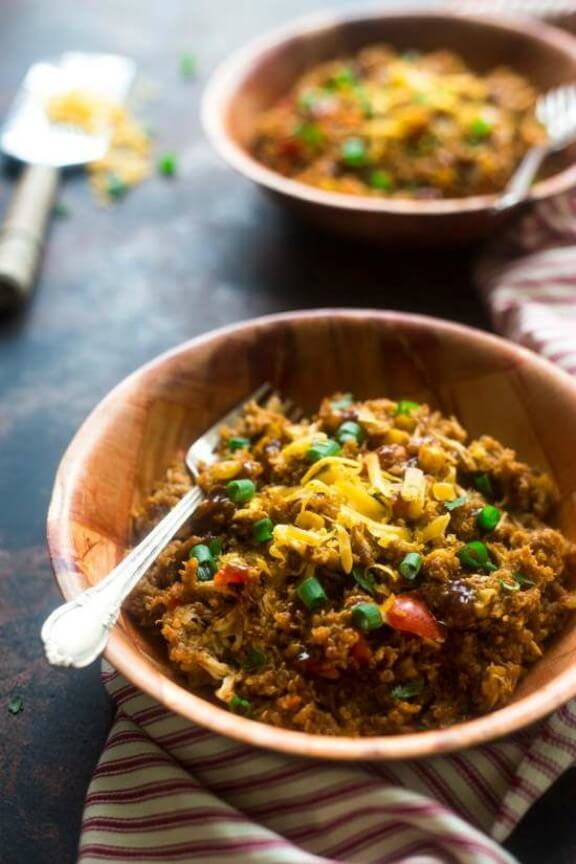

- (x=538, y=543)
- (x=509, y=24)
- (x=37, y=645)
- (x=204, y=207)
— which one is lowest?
(x=37, y=645)

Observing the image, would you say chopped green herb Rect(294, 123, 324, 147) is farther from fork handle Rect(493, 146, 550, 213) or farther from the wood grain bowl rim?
fork handle Rect(493, 146, 550, 213)

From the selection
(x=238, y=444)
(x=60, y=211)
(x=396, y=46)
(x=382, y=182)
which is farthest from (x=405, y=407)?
(x=396, y=46)

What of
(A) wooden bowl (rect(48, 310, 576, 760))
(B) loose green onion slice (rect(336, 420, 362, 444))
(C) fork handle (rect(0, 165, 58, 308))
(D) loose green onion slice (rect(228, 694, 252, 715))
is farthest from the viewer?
(C) fork handle (rect(0, 165, 58, 308))

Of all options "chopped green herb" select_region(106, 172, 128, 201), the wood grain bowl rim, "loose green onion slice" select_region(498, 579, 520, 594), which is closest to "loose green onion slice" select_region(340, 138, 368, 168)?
the wood grain bowl rim

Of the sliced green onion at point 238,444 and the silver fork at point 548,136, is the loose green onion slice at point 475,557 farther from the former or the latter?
the silver fork at point 548,136

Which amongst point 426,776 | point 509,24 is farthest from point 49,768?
point 509,24

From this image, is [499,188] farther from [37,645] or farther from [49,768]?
[49,768]
